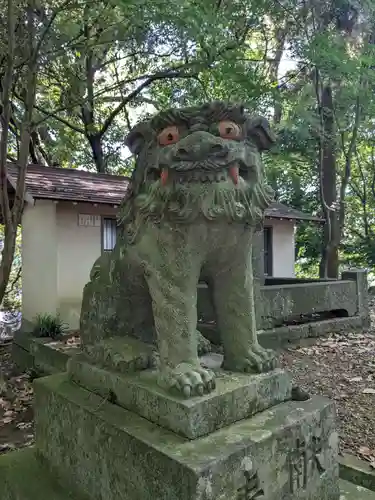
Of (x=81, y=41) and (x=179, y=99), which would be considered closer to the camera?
(x=81, y=41)

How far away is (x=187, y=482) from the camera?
137cm

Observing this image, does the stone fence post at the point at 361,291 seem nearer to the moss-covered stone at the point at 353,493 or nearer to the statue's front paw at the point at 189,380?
the moss-covered stone at the point at 353,493

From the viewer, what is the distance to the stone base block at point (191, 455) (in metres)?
1.44

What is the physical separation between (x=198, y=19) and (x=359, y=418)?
176 inches

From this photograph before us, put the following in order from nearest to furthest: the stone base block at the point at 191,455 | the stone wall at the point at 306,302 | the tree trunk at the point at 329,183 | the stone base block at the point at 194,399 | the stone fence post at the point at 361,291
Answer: the stone base block at the point at 191,455
the stone base block at the point at 194,399
the stone wall at the point at 306,302
the stone fence post at the point at 361,291
the tree trunk at the point at 329,183

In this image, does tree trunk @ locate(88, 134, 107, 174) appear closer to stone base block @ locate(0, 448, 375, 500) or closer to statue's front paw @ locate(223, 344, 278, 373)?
stone base block @ locate(0, 448, 375, 500)

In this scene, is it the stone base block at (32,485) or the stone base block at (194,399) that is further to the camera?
the stone base block at (32,485)

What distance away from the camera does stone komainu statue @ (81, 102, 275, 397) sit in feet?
5.41

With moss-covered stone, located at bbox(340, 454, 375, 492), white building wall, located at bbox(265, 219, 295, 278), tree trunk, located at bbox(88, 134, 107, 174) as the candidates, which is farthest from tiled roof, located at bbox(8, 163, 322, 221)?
moss-covered stone, located at bbox(340, 454, 375, 492)

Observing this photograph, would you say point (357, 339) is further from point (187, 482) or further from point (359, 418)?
point (187, 482)

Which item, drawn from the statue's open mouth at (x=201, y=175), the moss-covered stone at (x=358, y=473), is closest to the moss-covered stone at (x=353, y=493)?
the moss-covered stone at (x=358, y=473)

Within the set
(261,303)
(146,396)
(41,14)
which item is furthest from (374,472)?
(41,14)

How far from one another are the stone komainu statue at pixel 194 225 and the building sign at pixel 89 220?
5.58m

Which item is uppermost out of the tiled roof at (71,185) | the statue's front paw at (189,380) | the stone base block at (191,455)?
the tiled roof at (71,185)
